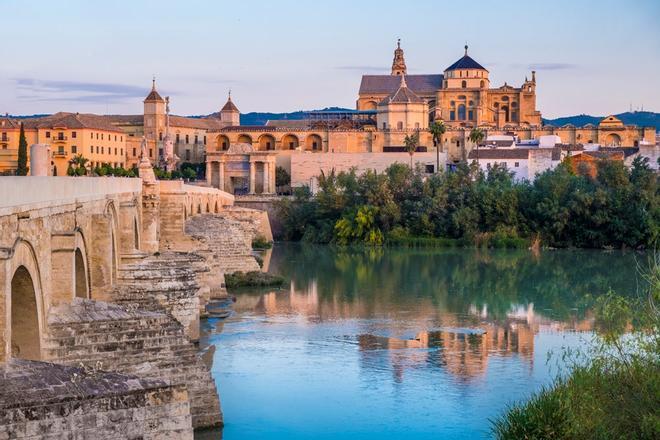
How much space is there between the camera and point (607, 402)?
11219 millimetres

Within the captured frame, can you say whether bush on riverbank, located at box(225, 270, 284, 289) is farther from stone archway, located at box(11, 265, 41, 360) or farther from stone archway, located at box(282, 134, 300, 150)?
stone archway, located at box(282, 134, 300, 150)

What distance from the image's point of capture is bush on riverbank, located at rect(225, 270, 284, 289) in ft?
98.6

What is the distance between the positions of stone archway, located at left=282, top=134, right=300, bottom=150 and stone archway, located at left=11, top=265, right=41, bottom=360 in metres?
65.0

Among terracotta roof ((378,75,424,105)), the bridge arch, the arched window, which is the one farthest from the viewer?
the arched window

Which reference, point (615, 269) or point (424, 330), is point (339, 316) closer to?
point (424, 330)

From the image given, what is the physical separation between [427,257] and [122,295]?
27061 millimetres

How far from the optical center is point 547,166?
60.1 m

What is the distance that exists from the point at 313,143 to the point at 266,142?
335cm

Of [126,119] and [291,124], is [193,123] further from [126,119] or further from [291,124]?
[291,124]

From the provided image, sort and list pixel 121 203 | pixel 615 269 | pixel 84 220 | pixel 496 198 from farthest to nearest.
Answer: pixel 496 198
pixel 615 269
pixel 121 203
pixel 84 220

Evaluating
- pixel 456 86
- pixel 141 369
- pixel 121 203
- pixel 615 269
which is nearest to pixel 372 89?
pixel 456 86

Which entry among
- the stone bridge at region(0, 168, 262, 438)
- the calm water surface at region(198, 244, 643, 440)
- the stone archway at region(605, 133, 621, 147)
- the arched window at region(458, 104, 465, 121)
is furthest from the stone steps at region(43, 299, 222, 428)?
the arched window at region(458, 104, 465, 121)

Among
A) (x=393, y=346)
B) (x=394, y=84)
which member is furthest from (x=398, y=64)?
(x=393, y=346)

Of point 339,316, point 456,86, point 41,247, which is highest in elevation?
point 456,86
